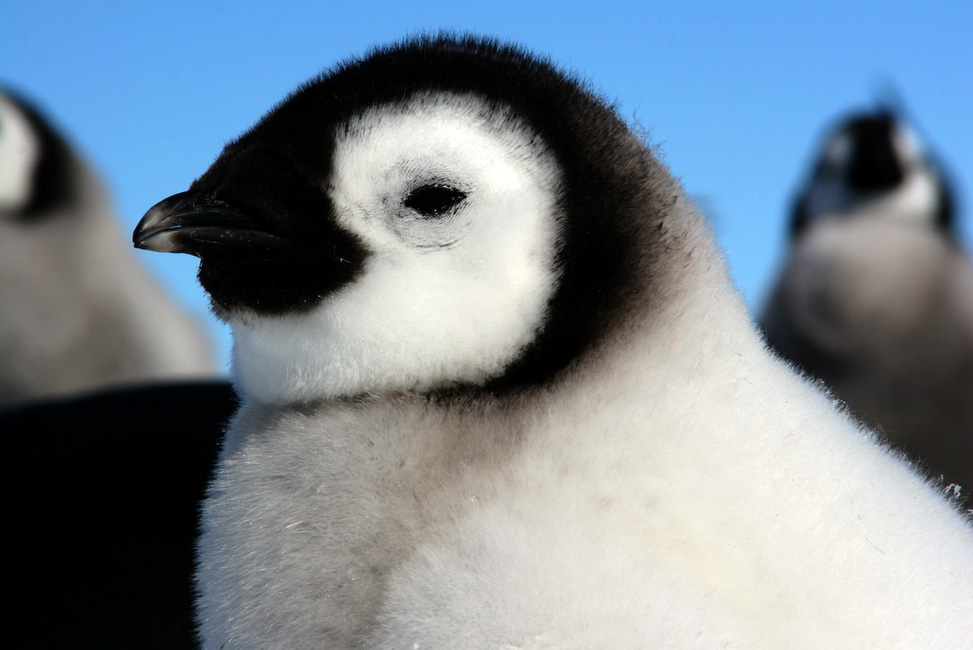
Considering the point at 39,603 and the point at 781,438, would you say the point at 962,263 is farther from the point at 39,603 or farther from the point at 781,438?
the point at 781,438

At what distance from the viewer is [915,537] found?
115cm

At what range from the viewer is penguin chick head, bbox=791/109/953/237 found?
7.50 meters

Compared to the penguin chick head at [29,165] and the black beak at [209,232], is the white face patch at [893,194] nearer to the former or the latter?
the penguin chick head at [29,165]

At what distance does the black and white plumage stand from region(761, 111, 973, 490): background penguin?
5139mm

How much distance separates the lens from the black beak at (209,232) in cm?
123

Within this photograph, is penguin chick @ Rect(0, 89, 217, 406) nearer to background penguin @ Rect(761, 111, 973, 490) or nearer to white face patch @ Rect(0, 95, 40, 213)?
white face patch @ Rect(0, 95, 40, 213)

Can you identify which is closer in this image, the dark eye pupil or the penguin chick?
the dark eye pupil

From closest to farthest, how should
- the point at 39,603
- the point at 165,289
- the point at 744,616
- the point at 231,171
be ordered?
the point at 744,616 → the point at 231,171 → the point at 39,603 → the point at 165,289

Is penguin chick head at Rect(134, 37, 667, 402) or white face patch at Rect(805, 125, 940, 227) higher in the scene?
white face patch at Rect(805, 125, 940, 227)

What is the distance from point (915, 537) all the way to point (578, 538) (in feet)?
1.24

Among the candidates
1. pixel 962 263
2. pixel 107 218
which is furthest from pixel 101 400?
pixel 962 263

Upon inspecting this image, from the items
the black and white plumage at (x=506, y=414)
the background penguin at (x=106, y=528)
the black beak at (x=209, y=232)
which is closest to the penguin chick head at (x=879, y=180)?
the background penguin at (x=106, y=528)

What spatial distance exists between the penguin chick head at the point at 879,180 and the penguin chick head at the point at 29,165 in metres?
4.98

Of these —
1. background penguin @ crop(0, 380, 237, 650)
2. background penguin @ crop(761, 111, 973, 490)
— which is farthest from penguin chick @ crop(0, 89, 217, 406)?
background penguin @ crop(761, 111, 973, 490)
